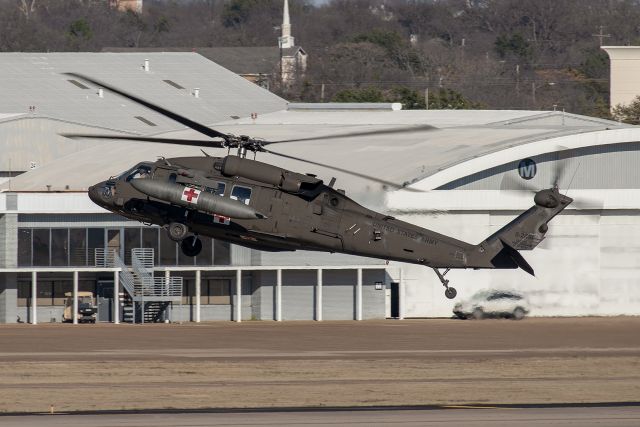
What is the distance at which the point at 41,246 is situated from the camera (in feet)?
292

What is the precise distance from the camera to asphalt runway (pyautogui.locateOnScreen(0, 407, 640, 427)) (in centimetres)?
4378

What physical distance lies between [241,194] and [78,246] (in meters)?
40.2

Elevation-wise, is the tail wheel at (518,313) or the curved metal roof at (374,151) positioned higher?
the curved metal roof at (374,151)

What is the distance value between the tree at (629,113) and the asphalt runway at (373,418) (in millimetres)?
94122

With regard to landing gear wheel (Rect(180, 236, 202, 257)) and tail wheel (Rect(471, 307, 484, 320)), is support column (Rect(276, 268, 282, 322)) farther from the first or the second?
landing gear wheel (Rect(180, 236, 202, 257))

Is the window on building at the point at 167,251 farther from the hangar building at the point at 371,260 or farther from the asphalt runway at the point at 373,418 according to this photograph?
the asphalt runway at the point at 373,418

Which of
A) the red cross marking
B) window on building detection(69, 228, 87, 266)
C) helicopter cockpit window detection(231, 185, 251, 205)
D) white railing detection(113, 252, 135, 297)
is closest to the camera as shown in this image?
the red cross marking

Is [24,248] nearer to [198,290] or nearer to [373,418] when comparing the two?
[198,290]

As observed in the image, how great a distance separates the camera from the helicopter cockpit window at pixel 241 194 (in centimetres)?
5072

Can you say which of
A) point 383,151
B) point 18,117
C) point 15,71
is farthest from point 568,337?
point 15,71

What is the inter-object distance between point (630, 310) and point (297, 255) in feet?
63.3

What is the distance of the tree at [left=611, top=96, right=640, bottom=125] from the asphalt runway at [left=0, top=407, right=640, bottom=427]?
94122mm

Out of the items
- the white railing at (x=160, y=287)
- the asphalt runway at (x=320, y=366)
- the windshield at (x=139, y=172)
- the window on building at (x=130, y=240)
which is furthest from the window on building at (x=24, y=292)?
the windshield at (x=139, y=172)

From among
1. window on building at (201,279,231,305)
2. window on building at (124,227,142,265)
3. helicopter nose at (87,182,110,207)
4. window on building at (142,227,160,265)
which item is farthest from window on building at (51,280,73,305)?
helicopter nose at (87,182,110,207)
